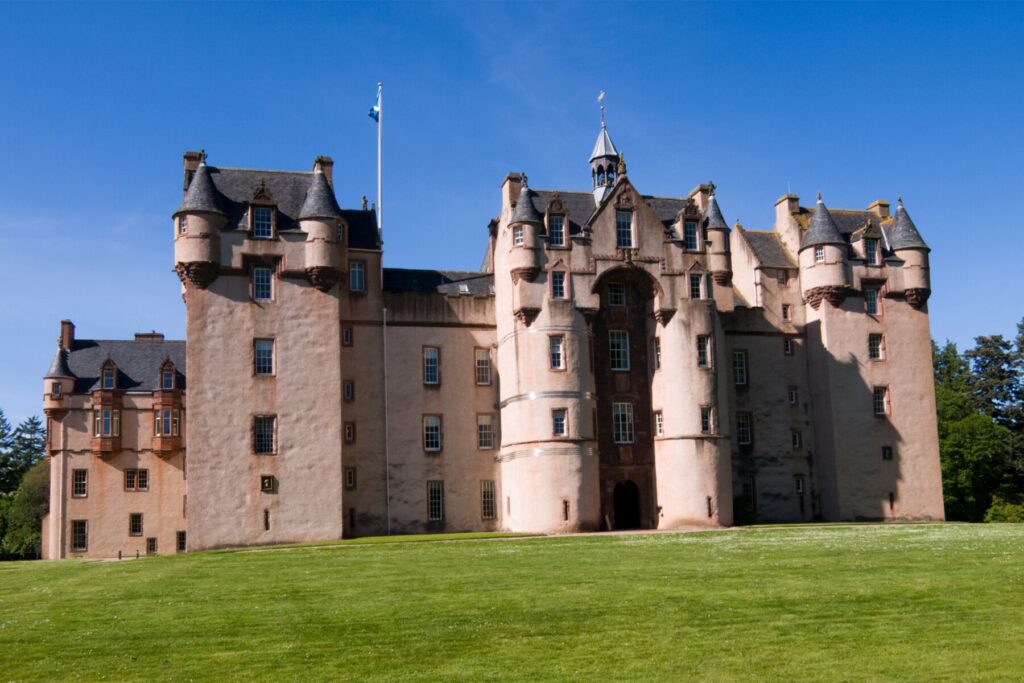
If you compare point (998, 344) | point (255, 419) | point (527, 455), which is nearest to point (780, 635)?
point (527, 455)

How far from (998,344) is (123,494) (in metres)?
72.6

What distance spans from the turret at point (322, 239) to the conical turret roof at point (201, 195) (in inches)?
175

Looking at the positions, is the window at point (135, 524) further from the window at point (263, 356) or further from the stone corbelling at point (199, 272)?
the stone corbelling at point (199, 272)

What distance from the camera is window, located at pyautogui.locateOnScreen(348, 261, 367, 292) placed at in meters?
57.8

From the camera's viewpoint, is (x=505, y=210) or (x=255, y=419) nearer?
(x=255, y=419)

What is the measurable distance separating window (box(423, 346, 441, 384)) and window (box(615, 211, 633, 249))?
457 inches

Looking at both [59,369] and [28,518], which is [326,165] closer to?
[59,369]

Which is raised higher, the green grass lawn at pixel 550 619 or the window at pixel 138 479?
the window at pixel 138 479

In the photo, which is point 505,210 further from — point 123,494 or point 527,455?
point 123,494

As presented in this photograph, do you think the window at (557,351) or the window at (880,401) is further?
the window at (880,401)

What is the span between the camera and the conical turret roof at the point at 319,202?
55.2m

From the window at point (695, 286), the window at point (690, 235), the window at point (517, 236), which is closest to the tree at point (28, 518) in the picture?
the window at point (517, 236)

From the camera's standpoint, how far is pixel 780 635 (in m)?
20.4

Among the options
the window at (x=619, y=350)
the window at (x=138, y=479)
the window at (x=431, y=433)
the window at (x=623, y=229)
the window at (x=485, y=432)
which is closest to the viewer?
the window at (x=623, y=229)
